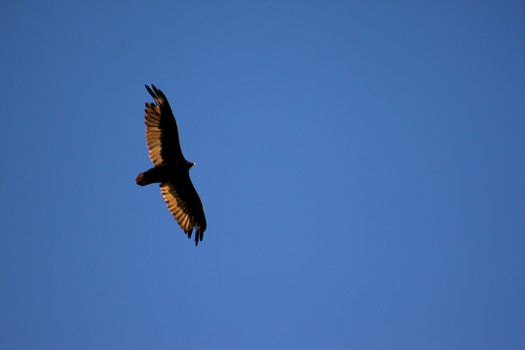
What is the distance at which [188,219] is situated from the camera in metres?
16.8

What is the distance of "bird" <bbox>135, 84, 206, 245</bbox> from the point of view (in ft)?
49.7

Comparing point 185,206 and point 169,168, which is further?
point 185,206

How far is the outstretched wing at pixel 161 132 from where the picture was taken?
49.6ft

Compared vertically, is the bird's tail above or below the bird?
below

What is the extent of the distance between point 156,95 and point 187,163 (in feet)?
7.72

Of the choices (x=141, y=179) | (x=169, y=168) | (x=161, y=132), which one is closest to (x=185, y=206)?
(x=169, y=168)

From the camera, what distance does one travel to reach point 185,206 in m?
16.8

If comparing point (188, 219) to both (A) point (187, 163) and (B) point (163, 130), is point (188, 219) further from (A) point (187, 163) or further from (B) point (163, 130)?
(B) point (163, 130)

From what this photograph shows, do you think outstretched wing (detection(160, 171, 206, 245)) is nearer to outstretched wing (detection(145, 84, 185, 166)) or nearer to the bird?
the bird

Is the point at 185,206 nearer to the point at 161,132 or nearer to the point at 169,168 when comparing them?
the point at 169,168

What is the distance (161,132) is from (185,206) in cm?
284

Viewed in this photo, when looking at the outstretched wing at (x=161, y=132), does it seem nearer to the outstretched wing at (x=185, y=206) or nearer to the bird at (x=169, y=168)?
the bird at (x=169, y=168)

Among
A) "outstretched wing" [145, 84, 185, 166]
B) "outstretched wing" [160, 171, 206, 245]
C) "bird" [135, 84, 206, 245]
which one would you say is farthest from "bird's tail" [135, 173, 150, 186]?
"outstretched wing" [160, 171, 206, 245]

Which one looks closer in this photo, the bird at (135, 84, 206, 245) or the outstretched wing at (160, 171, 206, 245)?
the bird at (135, 84, 206, 245)
